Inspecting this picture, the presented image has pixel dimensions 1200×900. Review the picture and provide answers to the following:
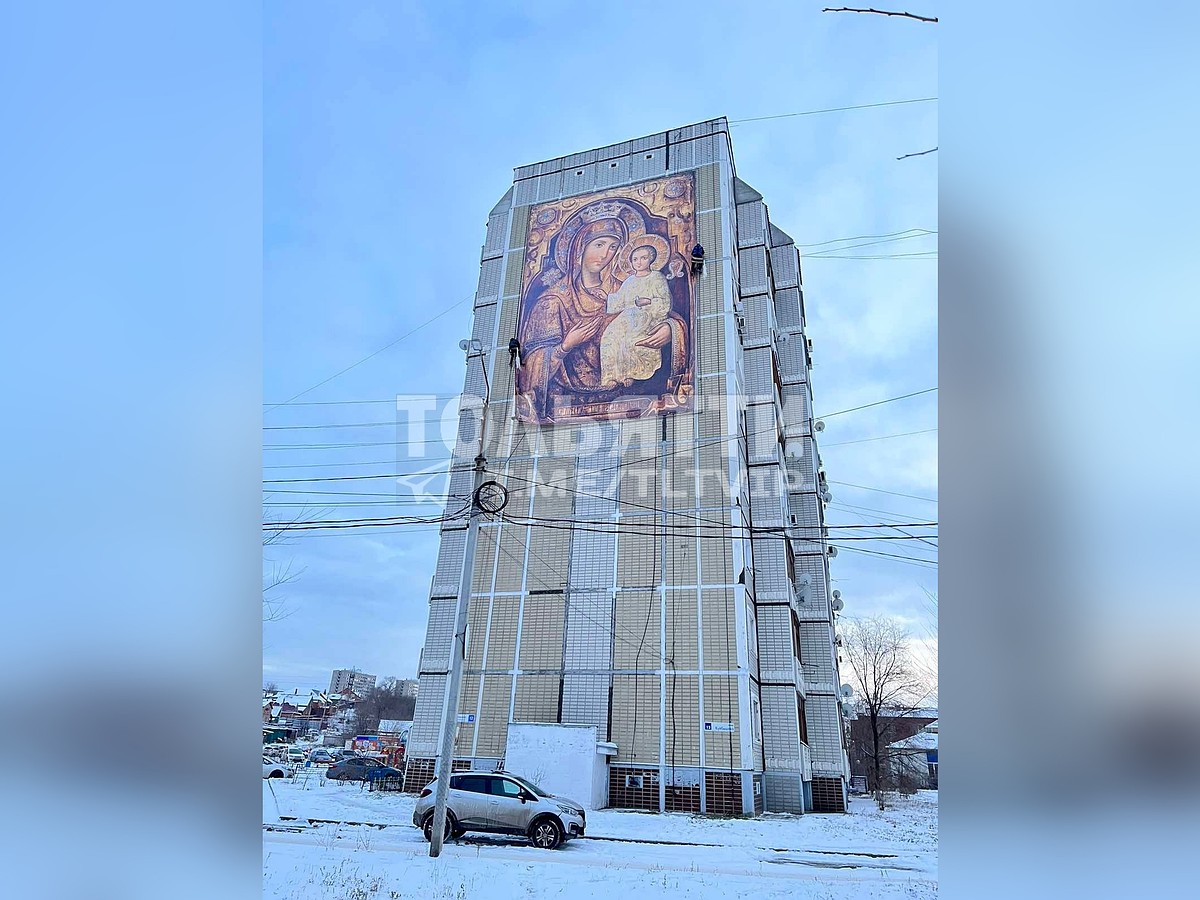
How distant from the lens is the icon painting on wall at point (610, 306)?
1953cm

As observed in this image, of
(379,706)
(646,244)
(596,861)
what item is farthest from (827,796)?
(379,706)

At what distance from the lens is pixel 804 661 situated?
73.0 feet

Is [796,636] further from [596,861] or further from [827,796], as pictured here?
[596,861]

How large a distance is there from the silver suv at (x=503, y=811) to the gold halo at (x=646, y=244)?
14.9 meters

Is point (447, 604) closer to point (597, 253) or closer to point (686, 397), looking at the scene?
point (686, 397)

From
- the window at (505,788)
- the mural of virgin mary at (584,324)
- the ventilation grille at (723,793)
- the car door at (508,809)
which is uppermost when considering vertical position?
the mural of virgin mary at (584,324)

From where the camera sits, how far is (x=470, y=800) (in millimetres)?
10766

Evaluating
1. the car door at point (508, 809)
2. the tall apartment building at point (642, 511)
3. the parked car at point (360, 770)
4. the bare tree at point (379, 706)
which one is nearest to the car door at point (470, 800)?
the car door at point (508, 809)

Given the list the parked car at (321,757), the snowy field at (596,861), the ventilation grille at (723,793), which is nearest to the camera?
the snowy field at (596,861)

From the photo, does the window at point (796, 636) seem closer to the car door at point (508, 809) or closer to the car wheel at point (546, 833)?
the car wheel at point (546, 833)

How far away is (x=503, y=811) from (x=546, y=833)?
0.72 m

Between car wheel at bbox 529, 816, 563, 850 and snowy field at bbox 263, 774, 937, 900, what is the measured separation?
0.65 feet
